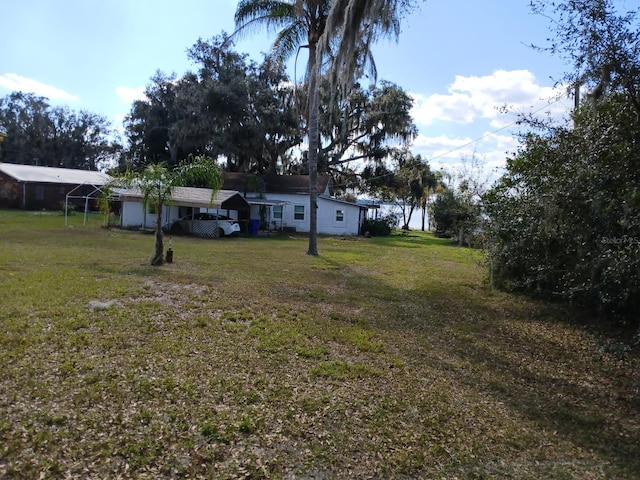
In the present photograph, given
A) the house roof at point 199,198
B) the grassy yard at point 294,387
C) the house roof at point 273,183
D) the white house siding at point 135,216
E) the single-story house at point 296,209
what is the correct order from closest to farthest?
the grassy yard at point 294,387 → the house roof at point 199,198 → the white house siding at point 135,216 → the single-story house at point 296,209 → the house roof at point 273,183

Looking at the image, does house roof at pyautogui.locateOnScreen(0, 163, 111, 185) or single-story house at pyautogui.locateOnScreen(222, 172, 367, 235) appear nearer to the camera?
single-story house at pyautogui.locateOnScreen(222, 172, 367, 235)

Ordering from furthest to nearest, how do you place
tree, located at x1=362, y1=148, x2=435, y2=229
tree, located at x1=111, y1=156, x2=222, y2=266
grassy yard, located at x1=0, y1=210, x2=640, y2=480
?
tree, located at x1=362, y1=148, x2=435, y2=229
tree, located at x1=111, y1=156, x2=222, y2=266
grassy yard, located at x1=0, y1=210, x2=640, y2=480

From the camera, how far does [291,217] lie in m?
28.9

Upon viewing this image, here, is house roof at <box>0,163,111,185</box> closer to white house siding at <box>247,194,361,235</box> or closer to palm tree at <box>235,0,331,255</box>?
white house siding at <box>247,194,361,235</box>

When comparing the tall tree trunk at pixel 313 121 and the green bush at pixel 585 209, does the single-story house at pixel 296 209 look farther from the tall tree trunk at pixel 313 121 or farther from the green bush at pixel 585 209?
the green bush at pixel 585 209

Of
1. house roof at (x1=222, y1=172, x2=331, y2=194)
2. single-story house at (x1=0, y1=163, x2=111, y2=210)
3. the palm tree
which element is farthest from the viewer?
single-story house at (x1=0, y1=163, x2=111, y2=210)

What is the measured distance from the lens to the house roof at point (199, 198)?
21188mm

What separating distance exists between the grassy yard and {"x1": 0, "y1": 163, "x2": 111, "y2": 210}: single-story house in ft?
96.9

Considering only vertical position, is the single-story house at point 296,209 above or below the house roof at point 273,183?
below

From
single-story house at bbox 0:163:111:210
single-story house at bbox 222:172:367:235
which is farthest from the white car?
single-story house at bbox 0:163:111:210

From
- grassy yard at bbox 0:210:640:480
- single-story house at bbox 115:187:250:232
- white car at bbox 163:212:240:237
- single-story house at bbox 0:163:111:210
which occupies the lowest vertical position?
grassy yard at bbox 0:210:640:480

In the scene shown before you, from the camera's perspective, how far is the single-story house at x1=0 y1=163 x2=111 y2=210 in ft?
110

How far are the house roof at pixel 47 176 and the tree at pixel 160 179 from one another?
951 inches

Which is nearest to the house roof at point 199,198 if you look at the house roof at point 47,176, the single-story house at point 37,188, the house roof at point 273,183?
the house roof at point 273,183
